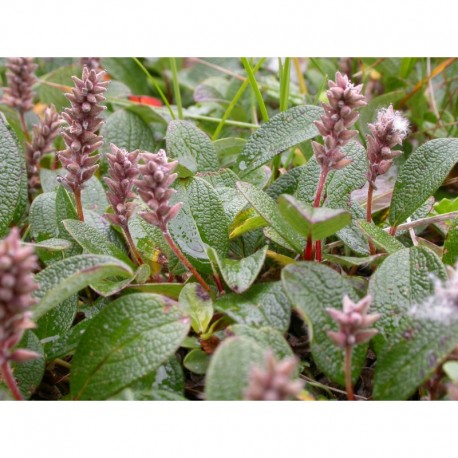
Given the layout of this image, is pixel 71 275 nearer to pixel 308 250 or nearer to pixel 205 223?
pixel 205 223

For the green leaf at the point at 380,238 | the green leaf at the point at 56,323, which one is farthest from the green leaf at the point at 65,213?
the green leaf at the point at 380,238

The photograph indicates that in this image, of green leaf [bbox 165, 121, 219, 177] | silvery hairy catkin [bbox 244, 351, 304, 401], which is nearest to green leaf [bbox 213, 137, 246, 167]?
green leaf [bbox 165, 121, 219, 177]

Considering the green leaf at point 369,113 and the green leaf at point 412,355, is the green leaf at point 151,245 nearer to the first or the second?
the green leaf at point 412,355

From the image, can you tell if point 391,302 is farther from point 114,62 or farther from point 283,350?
point 114,62

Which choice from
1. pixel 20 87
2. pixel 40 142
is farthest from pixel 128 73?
pixel 40 142

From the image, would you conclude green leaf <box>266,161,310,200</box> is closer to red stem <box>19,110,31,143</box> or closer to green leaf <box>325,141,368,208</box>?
green leaf <box>325,141,368,208</box>

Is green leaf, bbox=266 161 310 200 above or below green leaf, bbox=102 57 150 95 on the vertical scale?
below
